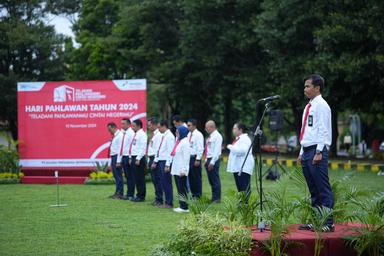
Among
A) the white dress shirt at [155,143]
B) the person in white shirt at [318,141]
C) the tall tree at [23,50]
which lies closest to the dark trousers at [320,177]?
the person in white shirt at [318,141]

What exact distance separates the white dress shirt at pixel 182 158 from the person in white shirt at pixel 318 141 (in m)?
5.48

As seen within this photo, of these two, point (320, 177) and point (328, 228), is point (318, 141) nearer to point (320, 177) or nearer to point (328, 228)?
point (320, 177)

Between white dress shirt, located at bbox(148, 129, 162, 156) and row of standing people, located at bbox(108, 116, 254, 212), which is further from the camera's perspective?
white dress shirt, located at bbox(148, 129, 162, 156)

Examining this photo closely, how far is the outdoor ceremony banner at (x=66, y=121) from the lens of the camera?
22344mm

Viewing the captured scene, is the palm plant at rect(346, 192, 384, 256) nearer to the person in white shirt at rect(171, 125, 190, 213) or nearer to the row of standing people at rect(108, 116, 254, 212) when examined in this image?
the row of standing people at rect(108, 116, 254, 212)

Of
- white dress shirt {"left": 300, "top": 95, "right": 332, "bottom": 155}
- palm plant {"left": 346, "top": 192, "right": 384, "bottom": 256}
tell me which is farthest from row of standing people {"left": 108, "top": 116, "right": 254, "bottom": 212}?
palm plant {"left": 346, "top": 192, "right": 384, "bottom": 256}

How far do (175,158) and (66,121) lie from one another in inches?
378

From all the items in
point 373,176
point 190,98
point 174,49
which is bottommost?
point 373,176

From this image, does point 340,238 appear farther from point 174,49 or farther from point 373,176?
point 174,49

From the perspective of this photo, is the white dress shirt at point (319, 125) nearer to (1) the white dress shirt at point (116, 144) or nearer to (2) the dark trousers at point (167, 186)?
(2) the dark trousers at point (167, 186)

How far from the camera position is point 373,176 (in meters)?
23.5

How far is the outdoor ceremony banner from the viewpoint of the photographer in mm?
22344

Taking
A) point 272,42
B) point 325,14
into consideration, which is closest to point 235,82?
point 272,42

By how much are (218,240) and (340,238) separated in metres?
1.53
